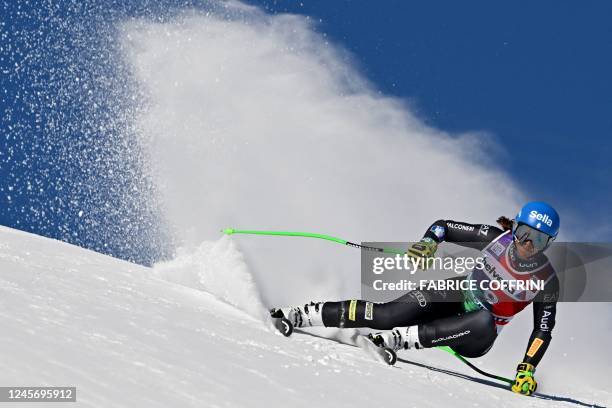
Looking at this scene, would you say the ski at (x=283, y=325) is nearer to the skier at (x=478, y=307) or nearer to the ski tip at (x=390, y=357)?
the skier at (x=478, y=307)

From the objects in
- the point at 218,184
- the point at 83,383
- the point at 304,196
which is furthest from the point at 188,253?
the point at 304,196

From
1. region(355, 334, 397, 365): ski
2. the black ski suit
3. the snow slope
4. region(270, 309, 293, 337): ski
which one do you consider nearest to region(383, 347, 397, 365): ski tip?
region(355, 334, 397, 365): ski

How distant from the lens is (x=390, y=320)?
613 cm

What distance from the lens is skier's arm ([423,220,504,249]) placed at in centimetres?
642

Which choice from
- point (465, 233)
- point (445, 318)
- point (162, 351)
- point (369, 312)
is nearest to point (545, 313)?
point (445, 318)

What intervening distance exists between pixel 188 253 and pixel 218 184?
7.71 m

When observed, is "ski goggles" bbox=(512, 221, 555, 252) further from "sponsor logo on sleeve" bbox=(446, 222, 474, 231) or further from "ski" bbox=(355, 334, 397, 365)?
"ski" bbox=(355, 334, 397, 365)

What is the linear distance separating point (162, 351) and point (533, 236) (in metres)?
3.44

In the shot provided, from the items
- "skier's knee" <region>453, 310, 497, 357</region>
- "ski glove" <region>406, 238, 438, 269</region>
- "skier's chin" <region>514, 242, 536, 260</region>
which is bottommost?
"skier's knee" <region>453, 310, 497, 357</region>

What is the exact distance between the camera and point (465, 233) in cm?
651

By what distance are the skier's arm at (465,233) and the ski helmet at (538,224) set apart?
43 cm

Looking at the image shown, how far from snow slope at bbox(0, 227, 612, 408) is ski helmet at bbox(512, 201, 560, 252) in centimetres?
120

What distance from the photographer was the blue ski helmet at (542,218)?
589cm

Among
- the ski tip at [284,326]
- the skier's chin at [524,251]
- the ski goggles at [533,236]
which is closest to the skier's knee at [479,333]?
the skier's chin at [524,251]
